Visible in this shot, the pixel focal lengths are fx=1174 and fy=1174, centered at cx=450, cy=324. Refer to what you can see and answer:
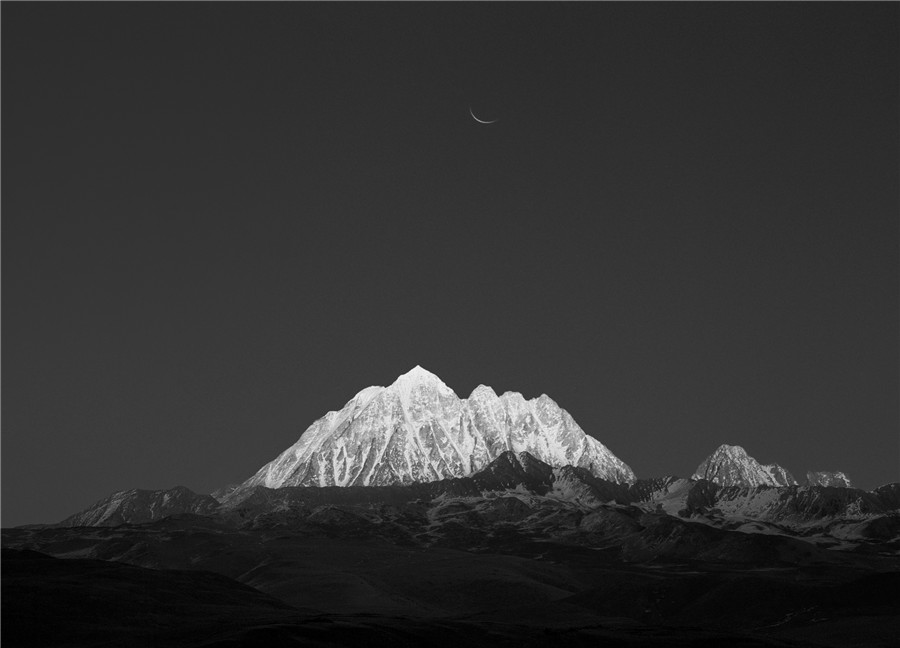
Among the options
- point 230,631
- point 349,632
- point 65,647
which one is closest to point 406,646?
point 349,632

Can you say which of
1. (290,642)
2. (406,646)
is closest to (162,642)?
(290,642)

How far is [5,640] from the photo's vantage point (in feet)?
655

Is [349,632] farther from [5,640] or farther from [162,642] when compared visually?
[5,640]

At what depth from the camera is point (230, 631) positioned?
19850cm

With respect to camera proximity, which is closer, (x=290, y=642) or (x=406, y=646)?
(x=290, y=642)

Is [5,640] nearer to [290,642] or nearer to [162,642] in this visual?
[162,642]

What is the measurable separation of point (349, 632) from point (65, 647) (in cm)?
4850

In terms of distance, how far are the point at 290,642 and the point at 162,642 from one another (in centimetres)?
2613

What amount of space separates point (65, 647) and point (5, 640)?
10.2 metres

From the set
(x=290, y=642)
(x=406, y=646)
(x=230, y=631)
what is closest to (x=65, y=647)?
(x=230, y=631)

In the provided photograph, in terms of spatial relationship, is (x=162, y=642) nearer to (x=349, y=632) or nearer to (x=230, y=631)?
(x=230, y=631)

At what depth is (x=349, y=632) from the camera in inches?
7840

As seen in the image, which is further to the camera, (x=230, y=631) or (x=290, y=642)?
(x=230, y=631)

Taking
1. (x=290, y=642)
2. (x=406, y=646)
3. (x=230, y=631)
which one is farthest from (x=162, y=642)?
(x=406, y=646)
